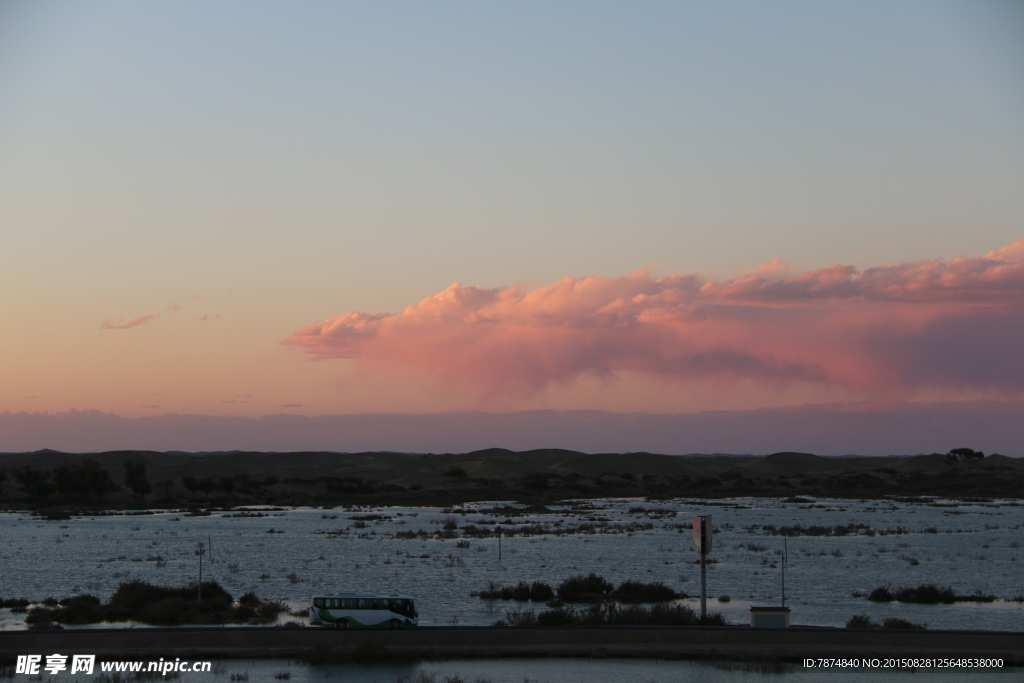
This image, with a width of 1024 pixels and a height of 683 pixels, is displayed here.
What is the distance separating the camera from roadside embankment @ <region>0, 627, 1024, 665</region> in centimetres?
2714

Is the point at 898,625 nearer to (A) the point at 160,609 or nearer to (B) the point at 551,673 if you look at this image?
(B) the point at 551,673

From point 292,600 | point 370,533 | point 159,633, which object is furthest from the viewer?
point 370,533

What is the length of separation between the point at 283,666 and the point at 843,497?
13177 cm

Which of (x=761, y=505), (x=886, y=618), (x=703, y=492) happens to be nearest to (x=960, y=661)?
(x=886, y=618)

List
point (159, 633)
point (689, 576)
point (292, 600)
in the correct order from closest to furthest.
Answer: point (159, 633), point (292, 600), point (689, 576)

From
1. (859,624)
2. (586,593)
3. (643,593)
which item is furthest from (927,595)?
(586,593)

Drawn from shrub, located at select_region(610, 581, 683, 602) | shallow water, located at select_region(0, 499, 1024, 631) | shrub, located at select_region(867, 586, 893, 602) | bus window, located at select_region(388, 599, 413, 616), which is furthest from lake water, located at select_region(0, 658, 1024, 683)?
shrub, located at select_region(867, 586, 893, 602)

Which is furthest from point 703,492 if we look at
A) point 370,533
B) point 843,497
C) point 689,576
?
point 689,576

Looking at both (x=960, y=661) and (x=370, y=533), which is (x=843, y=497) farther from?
(x=960, y=661)

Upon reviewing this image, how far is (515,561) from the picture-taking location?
56656 mm

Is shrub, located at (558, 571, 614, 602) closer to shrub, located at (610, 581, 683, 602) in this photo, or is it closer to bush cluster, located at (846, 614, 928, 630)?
shrub, located at (610, 581, 683, 602)

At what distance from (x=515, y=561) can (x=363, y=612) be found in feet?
86.1

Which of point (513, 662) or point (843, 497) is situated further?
point (843, 497)

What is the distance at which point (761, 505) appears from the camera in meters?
123
